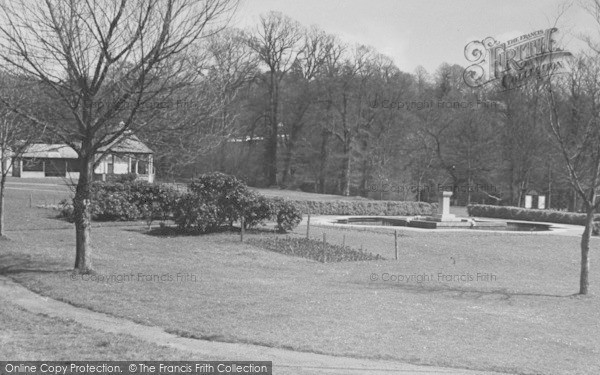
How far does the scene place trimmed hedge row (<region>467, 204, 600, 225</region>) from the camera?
36991 millimetres

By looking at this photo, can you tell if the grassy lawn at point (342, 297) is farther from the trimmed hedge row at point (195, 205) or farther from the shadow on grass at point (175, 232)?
the trimmed hedge row at point (195, 205)

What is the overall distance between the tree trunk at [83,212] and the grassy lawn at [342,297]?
46 centimetres

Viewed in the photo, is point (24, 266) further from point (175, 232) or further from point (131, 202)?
point (131, 202)

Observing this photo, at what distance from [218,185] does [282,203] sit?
2.58m

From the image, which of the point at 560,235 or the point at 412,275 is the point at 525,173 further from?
the point at 412,275

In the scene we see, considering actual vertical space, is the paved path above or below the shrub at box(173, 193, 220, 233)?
below

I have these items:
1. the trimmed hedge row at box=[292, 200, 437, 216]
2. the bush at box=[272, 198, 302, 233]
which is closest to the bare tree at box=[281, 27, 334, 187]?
the trimmed hedge row at box=[292, 200, 437, 216]

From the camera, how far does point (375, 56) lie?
59438 mm

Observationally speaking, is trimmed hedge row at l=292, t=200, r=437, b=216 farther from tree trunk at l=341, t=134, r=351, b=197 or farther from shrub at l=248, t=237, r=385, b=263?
tree trunk at l=341, t=134, r=351, b=197

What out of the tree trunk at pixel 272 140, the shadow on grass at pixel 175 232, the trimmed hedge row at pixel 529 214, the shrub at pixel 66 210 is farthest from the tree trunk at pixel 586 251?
the tree trunk at pixel 272 140

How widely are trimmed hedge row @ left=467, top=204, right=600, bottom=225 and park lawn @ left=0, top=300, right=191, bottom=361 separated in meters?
32.3

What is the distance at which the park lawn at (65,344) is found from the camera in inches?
265

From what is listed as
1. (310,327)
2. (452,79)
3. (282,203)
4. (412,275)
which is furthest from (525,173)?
(310,327)

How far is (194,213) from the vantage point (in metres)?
21.4
